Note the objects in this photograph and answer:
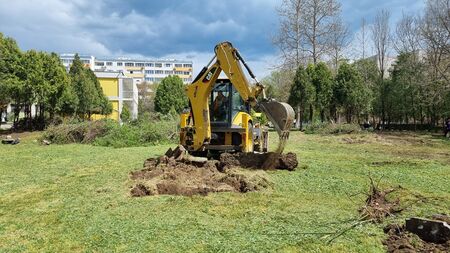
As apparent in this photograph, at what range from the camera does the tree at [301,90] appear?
110 feet

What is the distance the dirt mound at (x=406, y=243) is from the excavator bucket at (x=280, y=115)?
15.6 ft

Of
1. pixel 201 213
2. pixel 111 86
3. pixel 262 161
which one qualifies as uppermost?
pixel 111 86

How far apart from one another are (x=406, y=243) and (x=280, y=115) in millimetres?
5347

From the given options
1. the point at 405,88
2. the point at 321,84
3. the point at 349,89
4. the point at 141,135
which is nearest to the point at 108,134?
the point at 141,135

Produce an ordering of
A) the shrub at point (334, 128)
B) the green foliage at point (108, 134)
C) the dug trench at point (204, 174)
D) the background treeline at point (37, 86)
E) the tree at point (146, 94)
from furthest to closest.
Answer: the tree at point (146, 94) → the shrub at point (334, 128) → the background treeline at point (37, 86) → the green foliage at point (108, 134) → the dug trench at point (204, 174)

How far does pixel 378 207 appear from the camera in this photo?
225 inches

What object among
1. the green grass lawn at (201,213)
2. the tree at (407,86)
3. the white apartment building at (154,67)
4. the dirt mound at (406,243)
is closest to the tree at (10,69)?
the green grass lawn at (201,213)

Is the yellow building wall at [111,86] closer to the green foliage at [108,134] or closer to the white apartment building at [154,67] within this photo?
the green foliage at [108,134]

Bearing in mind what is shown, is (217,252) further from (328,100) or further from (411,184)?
(328,100)

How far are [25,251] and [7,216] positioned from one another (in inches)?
→ 70.8

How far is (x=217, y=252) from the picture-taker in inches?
169

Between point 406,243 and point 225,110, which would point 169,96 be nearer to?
point 225,110

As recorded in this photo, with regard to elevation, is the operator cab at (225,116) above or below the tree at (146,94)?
below

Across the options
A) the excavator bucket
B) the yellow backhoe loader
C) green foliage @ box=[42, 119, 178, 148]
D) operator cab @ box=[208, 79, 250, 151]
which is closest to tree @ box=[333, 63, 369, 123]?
green foliage @ box=[42, 119, 178, 148]
